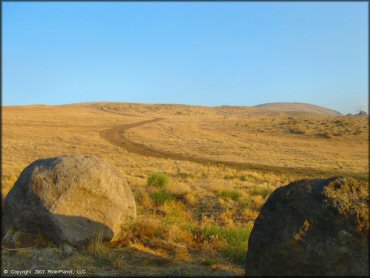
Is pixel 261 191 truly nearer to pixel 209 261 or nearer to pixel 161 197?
pixel 161 197

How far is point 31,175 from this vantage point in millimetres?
6762

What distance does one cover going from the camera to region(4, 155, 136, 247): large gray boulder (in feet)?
21.4

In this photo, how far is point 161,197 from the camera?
1098cm

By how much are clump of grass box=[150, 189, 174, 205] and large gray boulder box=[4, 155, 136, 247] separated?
148 inches

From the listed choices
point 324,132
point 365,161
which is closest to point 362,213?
point 365,161

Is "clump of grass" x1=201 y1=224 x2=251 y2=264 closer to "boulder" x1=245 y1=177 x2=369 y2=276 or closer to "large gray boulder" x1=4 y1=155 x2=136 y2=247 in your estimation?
"large gray boulder" x1=4 y1=155 x2=136 y2=247

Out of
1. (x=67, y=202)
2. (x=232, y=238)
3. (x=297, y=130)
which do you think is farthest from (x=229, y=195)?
(x=297, y=130)

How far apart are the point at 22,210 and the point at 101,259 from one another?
1645 mm

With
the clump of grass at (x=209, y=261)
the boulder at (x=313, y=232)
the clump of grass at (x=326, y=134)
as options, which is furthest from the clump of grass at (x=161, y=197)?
the clump of grass at (x=326, y=134)

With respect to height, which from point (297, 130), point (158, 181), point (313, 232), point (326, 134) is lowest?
point (158, 181)

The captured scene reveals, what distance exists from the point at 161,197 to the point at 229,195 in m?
2.29

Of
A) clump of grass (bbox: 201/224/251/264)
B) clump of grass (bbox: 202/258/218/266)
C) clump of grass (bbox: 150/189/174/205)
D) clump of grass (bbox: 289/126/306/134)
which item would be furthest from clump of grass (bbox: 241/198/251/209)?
clump of grass (bbox: 289/126/306/134)

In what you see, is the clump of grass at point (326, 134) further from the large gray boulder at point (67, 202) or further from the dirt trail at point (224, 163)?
the large gray boulder at point (67, 202)

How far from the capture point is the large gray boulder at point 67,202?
21.4ft
